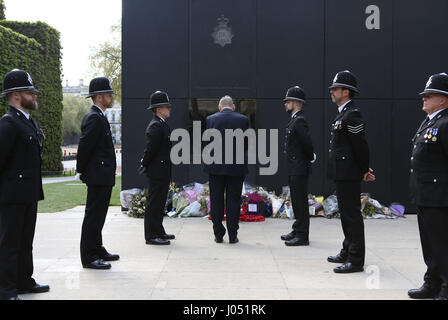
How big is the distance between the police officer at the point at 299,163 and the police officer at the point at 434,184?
234 cm

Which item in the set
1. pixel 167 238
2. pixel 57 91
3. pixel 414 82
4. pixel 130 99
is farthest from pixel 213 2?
pixel 57 91

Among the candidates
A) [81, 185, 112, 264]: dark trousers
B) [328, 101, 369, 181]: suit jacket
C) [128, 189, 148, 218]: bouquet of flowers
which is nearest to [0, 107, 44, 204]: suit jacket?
[81, 185, 112, 264]: dark trousers

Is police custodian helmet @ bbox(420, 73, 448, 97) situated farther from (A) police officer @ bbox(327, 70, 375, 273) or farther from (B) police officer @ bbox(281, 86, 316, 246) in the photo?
(B) police officer @ bbox(281, 86, 316, 246)

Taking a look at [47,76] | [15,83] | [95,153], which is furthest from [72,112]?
[15,83]

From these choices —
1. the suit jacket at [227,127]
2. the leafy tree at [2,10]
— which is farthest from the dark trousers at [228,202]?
the leafy tree at [2,10]

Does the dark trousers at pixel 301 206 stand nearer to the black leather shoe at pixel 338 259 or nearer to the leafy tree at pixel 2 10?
the black leather shoe at pixel 338 259

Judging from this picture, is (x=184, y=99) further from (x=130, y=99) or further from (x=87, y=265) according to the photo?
(x=87, y=265)

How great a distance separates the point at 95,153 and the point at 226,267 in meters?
1.99

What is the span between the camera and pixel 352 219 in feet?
16.1

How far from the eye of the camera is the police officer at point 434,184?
3689mm

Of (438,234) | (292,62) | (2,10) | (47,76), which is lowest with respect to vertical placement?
(438,234)

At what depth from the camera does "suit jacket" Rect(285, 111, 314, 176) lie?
6.21m

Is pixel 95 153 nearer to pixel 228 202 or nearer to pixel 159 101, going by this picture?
pixel 159 101

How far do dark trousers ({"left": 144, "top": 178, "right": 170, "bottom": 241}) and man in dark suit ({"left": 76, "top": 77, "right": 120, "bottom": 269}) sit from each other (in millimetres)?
1162
